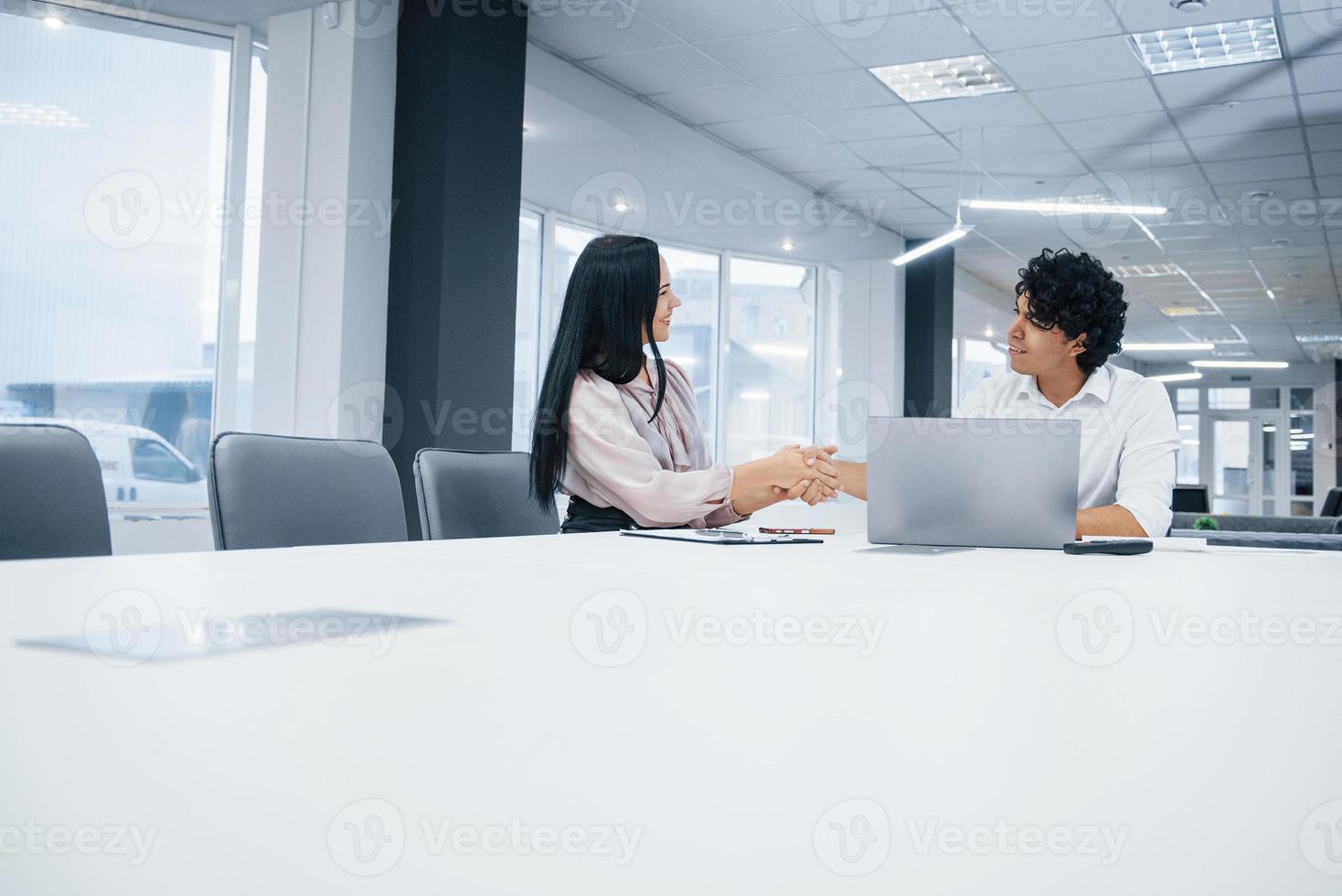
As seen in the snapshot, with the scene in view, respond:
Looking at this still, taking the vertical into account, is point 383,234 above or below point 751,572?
above

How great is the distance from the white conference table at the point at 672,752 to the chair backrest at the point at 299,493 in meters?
0.72

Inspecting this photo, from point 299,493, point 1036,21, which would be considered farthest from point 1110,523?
point 1036,21

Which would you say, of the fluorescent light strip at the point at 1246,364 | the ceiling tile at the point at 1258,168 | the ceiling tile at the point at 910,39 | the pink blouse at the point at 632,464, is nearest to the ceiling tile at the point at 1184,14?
the ceiling tile at the point at 910,39

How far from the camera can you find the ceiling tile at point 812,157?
249 inches

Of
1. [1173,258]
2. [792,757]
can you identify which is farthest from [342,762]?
[1173,258]

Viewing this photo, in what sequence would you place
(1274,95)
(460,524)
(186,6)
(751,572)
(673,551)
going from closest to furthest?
(751,572)
(673,551)
(460,524)
(186,6)
(1274,95)

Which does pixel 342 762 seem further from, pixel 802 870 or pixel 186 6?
pixel 186 6

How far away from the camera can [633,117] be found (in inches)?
219

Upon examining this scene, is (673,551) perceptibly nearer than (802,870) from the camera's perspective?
No

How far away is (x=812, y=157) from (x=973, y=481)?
5.29 metres

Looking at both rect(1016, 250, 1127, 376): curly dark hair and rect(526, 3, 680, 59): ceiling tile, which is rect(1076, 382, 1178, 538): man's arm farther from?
rect(526, 3, 680, 59): ceiling tile

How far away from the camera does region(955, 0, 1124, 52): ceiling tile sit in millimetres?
4266

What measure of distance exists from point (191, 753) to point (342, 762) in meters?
0.06

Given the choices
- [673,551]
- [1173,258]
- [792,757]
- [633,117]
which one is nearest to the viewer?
[792,757]
